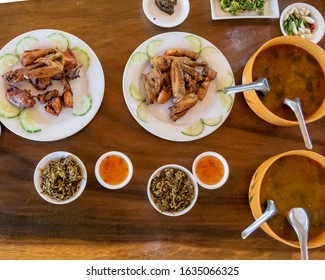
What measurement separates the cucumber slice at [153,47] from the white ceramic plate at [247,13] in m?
0.35

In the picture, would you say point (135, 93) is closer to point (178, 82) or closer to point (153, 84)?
point (153, 84)

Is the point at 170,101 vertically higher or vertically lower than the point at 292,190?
higher

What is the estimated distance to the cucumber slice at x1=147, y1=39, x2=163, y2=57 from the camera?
1.78 metres

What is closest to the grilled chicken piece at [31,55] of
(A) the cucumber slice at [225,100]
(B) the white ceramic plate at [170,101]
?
(B) the white ceramic plate at [170,101]

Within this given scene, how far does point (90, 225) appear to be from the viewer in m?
1.66

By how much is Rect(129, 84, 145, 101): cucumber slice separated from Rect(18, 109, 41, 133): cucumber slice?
0.47m

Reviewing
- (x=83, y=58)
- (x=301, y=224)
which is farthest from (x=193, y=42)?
(x=301, y=224)

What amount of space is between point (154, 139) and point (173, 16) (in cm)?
68

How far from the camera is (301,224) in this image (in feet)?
4.91

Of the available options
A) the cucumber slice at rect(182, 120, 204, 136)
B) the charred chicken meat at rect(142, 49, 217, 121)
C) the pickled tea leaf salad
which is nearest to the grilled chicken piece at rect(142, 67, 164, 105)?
the charred chicken meat at rect(142, 49, 217, 121)

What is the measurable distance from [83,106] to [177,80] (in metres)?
0.47

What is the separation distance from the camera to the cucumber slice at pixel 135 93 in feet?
5.67
